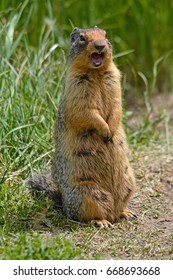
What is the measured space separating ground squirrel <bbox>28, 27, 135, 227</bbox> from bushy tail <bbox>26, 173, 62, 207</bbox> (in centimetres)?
31

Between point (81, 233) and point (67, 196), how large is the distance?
0.46m

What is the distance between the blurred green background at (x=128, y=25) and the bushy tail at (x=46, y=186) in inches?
121

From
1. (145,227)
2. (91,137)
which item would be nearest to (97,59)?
(91,137)

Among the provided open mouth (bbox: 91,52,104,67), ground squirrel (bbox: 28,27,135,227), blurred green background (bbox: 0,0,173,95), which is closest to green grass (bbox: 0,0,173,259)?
blurred green background (bbox: 0,0,173,95)

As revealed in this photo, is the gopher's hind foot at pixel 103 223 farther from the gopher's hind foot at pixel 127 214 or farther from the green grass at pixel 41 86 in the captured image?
the gopher's hind foot at pixel 127 214

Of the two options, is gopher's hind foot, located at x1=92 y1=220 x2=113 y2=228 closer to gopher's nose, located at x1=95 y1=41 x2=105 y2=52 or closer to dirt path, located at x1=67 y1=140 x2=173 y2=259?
dirt path, located at x1=67 y1=140 x2=173 y2=259

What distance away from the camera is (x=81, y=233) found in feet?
20.9

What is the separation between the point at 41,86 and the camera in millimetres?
8500

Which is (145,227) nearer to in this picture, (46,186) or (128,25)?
(46,186)

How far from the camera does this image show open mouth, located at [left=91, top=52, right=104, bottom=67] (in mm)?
6411

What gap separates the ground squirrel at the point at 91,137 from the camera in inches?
256

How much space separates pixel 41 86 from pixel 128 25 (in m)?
3.13
